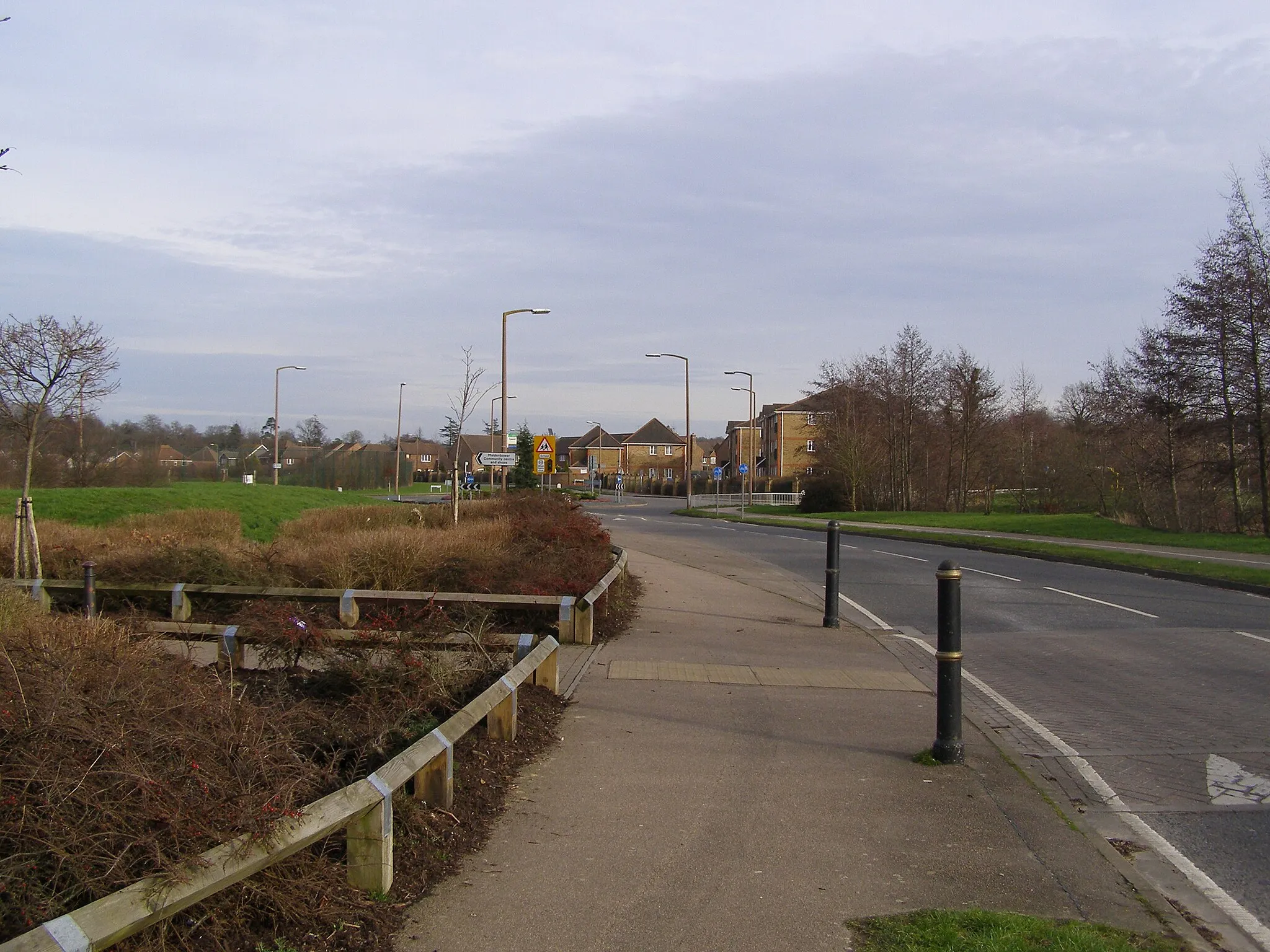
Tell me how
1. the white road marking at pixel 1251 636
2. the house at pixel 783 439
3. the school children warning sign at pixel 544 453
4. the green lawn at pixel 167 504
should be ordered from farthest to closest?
the house at pixel 783 439 → the school children warning sign at pixel 544 453 → the green lawn at pixel 167 504 → the white road marking at pixel 1251 636

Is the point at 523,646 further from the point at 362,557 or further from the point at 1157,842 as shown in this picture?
the point at 362,557

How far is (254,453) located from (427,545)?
2814 inches

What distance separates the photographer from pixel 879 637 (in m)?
12.3

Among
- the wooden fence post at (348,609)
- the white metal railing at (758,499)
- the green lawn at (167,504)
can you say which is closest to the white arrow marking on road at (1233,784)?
the wooden fence post at (348,609)

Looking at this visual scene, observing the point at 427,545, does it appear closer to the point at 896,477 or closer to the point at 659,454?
the point at 896,477

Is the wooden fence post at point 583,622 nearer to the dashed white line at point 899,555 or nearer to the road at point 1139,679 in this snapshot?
the road at point 1139,679

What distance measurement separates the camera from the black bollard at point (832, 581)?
12201mm

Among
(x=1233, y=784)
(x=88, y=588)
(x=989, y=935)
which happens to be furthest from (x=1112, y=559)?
(x=989, y=935)

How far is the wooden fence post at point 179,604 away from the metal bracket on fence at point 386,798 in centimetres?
778

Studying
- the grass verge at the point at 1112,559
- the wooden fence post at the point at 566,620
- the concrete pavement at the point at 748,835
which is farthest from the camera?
the grass verge at the point at 1112,559

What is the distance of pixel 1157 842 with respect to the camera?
5.41 metres

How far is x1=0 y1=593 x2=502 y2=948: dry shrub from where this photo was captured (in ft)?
10.2

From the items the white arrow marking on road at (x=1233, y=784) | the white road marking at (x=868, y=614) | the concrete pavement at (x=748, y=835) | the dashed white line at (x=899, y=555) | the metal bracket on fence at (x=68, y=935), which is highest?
the metal bracket on fence at (x=68, y=935)

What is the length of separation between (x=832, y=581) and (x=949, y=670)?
6.18 metres
